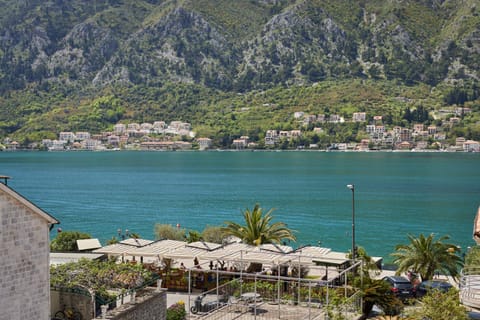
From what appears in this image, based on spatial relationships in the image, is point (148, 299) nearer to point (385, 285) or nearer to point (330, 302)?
point (330, 302)

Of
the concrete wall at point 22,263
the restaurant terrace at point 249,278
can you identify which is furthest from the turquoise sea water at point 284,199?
the concrete wall at point 22,263

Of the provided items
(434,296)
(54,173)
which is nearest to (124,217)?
(434,296)

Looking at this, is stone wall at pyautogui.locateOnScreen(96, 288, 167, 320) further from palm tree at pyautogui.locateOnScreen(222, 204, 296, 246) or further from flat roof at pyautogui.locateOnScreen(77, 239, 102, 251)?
flat roof at pyautogui.locateOnScreen(77, 239, 102, 251)

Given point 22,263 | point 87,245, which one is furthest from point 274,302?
point 87,245

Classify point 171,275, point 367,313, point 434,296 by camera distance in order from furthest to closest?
point 171,275 < point 367,313 < point 434,296

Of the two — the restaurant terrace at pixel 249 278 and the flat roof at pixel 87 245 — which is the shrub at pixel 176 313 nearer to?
the restaurant terrace at pixel 249 278

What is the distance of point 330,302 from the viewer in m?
19.3

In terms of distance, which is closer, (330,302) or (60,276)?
(60,276)

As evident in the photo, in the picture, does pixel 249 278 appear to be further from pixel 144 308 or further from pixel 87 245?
pixel 87 245

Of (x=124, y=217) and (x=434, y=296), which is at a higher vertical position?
(x=434, y=296)

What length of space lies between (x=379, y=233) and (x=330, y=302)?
4495 cm

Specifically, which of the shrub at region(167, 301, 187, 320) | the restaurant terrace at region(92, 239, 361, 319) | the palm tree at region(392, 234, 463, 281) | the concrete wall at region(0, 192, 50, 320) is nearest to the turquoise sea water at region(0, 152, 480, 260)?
the palm tree at region(392, 234, 463, 281)

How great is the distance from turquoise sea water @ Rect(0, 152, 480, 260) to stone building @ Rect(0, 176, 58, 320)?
130 feet

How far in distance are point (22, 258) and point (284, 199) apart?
76.8 metres
